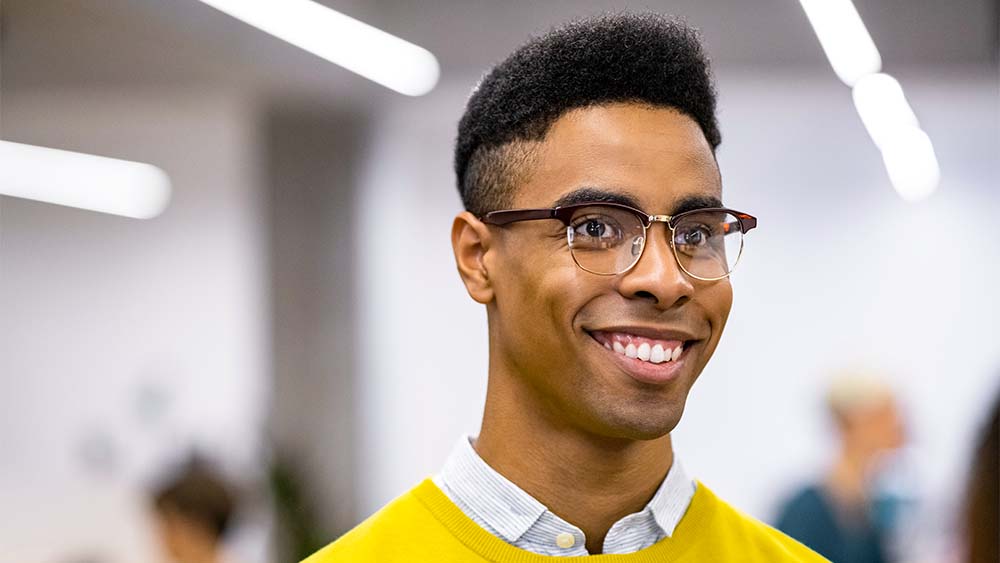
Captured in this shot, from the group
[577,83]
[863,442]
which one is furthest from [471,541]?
[863,442]

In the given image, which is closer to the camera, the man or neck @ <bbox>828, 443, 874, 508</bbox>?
the man

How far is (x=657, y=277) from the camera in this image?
147 cm

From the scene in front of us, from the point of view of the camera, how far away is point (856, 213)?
18.4 ft

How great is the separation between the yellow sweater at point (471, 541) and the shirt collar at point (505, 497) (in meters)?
0.02

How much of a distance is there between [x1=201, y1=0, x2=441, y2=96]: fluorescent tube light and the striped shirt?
9.12ft

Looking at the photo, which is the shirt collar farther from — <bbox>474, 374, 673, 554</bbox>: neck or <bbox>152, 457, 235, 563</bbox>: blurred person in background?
<bbox>152, 457, 235, 563</bbox>: blurred person in background

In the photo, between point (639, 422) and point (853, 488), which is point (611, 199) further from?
point (853, 488)

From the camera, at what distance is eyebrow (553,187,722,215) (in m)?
1.51

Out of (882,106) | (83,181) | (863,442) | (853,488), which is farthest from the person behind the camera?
(83,181)

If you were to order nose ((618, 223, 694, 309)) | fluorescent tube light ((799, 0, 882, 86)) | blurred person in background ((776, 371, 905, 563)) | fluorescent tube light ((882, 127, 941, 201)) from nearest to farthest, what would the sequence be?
1. nose ((618, 223, 694, 309))
2. blurred person in background ((776, 371, 905, 563))
3. fluorescent tube light ((799, 0, 882, 86))
4. fluorescent tube light ((882, 127, 941, 201))

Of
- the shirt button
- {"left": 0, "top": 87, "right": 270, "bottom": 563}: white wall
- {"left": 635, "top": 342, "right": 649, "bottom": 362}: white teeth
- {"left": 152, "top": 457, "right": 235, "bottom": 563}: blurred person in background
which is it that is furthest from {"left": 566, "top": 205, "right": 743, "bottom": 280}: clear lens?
{"left": 0, "top": 87, "right": 270, "bottom": 563}: white wall

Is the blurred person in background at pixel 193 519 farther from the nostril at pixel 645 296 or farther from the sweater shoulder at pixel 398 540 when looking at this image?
the nostril at pixel 645 296

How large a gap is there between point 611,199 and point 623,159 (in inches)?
2.5

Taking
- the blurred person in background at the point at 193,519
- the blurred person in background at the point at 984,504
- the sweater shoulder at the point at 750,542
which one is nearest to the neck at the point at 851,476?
the blurred person in background at the point at 984,504
